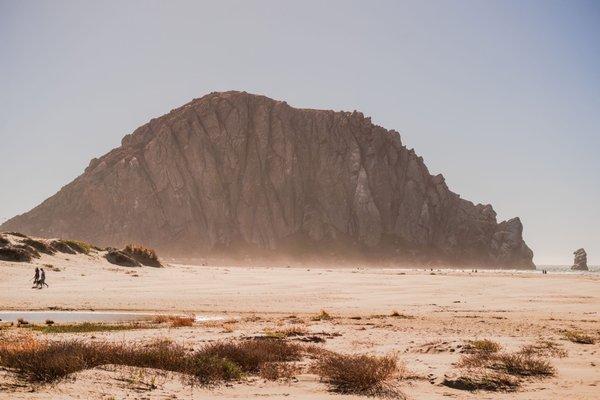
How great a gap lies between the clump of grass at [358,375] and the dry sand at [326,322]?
33 centimetres

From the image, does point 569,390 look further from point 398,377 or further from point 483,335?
point 483,335

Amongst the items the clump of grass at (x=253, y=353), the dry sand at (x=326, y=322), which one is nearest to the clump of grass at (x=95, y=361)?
the dry sand at (x=326, y=322)

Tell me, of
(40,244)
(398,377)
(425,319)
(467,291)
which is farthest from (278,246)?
(398,377)

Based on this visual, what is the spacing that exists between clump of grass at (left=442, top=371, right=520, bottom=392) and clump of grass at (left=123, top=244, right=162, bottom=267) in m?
60.0

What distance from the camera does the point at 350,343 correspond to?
53.8 feet

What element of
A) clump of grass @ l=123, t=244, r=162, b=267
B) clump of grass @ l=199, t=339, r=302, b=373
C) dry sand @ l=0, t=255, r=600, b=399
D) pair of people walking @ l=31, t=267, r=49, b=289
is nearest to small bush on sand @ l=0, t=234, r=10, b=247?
dry sand @ l=0, t=255, r=600, b=399

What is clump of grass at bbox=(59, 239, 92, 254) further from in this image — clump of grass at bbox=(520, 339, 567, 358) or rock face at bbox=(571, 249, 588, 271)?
rock face at bbox=(571, 249, 588, 271)

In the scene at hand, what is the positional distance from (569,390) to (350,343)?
7335mm

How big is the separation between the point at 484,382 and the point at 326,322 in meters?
11.9

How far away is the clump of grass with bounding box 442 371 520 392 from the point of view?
1059 centimetres

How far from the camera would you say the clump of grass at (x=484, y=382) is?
34.7 feet

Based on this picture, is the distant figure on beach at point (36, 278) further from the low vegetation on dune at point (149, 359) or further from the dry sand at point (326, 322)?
the low vegetation on dune at point (149, 359)

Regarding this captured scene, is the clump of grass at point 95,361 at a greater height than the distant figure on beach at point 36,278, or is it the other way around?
the clump of grass at point 95,361

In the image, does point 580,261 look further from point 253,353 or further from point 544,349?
point 253,353
